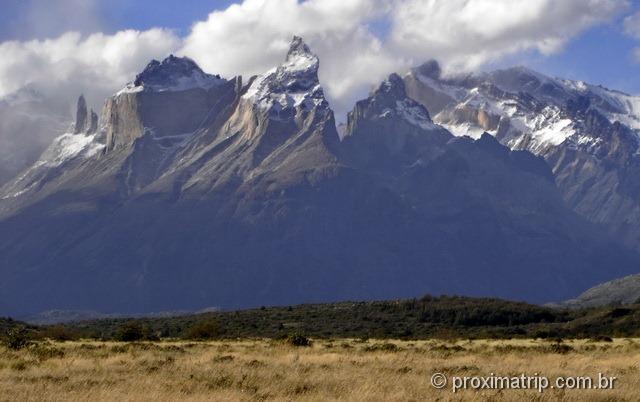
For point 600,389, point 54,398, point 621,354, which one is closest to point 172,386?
point 54,398

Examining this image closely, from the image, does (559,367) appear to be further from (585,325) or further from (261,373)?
(585,325)

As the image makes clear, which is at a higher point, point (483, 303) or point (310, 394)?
point (483, 303)

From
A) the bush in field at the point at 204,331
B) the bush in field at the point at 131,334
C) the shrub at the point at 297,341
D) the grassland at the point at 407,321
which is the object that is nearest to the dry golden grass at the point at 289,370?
the shrub at the point at 297,341

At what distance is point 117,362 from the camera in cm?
4697

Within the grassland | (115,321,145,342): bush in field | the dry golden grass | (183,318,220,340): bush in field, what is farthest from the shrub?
the grassland

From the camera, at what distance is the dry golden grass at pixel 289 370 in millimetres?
35531

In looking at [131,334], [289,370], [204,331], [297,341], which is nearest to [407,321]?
[204,331]

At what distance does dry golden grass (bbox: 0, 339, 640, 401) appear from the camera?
3553 cm

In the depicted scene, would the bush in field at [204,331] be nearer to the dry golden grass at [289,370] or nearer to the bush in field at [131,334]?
the bush in field at [131,334]

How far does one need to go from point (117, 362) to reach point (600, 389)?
19455mm

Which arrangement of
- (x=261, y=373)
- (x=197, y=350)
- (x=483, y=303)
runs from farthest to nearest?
(x=483, y=303) → (x=197, y=350) → (x=261, y=373)

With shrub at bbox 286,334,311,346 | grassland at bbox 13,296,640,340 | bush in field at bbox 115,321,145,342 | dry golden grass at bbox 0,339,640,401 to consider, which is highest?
grassland at bbox 13,296,640,340

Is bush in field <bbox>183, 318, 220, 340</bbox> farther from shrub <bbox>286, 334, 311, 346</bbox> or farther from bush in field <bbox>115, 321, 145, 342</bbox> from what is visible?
shrub <bbox>286, 334, 311, 346</bbox>

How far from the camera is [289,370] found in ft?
144
